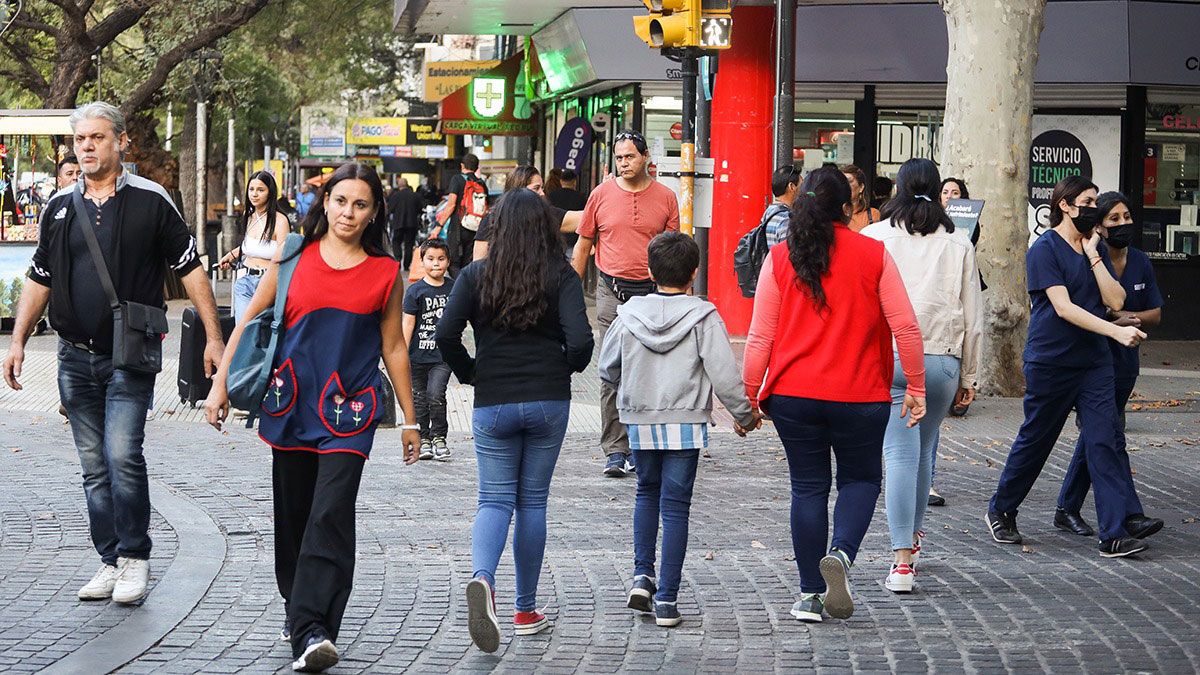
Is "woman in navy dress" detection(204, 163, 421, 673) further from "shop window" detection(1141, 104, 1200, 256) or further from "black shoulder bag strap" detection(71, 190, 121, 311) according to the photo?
"shop window" detection(1141, 104, 1200, 256)

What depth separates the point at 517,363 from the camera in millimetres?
6078

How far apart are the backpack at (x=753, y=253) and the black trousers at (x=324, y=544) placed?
3964 millimetres

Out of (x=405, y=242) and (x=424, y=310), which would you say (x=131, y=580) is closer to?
(x=424, y=310)

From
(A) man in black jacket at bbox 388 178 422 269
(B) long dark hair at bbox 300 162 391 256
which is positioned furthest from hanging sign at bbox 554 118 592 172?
(B) long dark hair at bbox 300 162 391 256

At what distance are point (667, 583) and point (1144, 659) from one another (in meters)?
→ 1.72

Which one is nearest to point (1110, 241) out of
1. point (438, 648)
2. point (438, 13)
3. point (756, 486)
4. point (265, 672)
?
point (756, 486)

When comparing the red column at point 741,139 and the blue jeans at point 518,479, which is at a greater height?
the red column at point 741,139

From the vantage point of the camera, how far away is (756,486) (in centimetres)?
974

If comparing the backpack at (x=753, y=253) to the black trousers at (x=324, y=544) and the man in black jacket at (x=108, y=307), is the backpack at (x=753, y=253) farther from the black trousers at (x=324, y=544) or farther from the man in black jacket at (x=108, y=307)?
the black trousers at (x=324, y=544)

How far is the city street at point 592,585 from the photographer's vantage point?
5965mm

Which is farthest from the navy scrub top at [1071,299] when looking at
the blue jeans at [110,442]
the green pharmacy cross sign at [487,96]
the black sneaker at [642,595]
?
the green pharmacy cross sign at [487,96]

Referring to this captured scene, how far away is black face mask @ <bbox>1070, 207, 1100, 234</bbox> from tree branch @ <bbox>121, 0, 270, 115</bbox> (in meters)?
20.9

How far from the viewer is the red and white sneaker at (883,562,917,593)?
23.1 feet

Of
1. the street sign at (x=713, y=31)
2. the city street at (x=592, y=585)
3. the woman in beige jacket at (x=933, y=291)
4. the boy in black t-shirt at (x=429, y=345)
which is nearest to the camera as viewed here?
the city street at (x=592, y=585)
